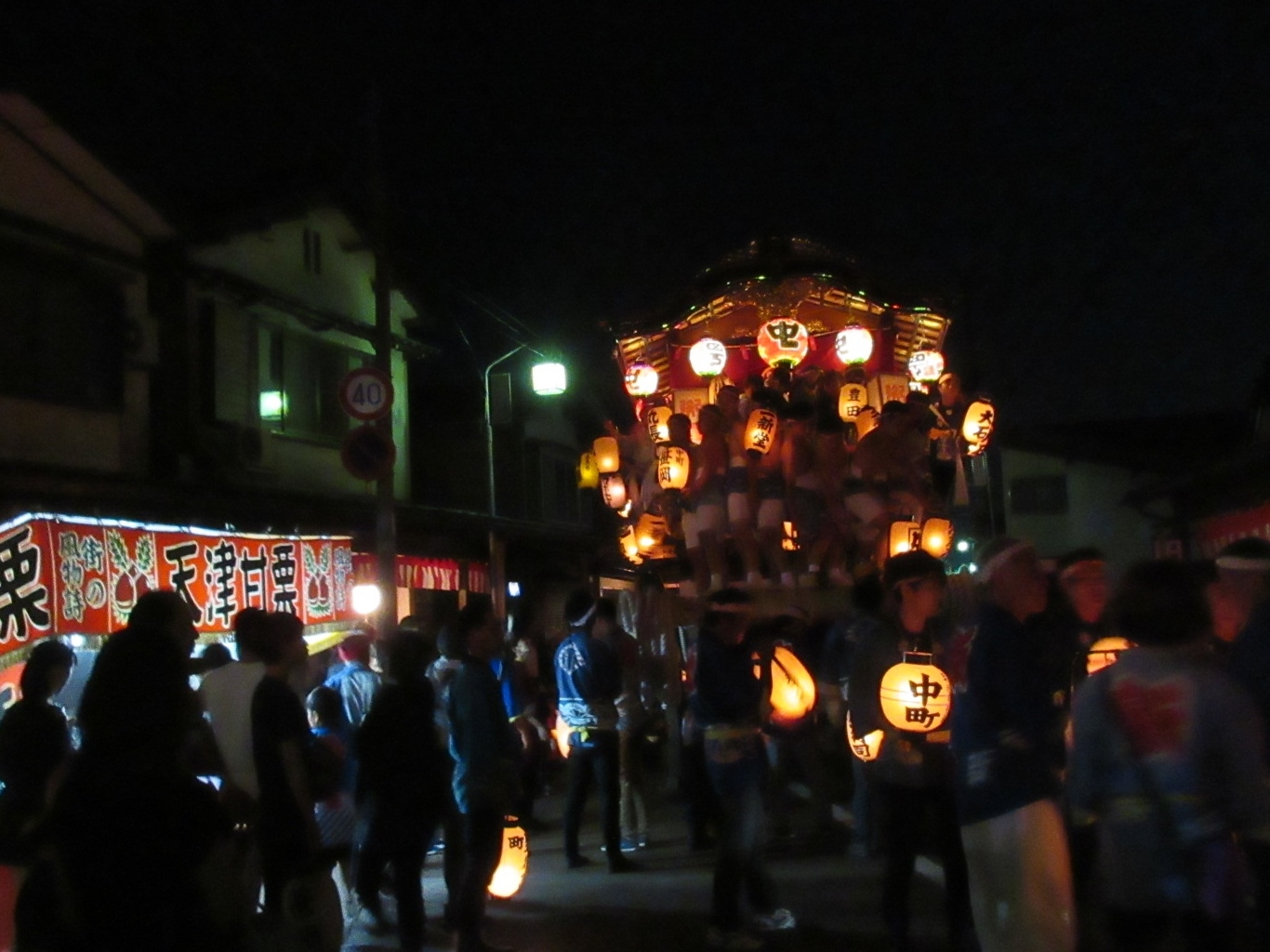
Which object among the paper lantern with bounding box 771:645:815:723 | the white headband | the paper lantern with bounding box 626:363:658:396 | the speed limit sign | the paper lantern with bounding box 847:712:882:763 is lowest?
the paper lantern with bounding box 847:712:882:763

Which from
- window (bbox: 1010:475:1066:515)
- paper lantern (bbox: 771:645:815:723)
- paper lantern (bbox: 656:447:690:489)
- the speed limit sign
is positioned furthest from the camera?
window (bbox: 1010:475:1066:515)

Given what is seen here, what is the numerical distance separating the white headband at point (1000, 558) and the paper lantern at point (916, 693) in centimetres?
161

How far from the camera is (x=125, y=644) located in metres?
3.48

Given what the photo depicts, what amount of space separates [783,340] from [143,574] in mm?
6569

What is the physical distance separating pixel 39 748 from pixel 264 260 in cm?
1309

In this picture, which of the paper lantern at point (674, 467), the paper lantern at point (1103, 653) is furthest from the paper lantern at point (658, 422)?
the paper lantern at point (1103, 653)

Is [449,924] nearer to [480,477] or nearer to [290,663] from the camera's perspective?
[290,663]

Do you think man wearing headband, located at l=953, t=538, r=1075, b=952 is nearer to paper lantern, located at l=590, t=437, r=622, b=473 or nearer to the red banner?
the red banner

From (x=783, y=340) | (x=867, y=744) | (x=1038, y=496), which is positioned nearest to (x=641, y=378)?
(x=783, y=340)

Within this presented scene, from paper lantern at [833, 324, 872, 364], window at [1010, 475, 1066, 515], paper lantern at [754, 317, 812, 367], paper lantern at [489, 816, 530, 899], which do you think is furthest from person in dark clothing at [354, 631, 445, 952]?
window at [1010, 475, 1066, 515]

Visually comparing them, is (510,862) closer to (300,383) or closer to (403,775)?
(403,775)

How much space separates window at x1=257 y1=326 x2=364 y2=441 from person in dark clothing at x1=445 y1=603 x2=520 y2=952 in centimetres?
1134

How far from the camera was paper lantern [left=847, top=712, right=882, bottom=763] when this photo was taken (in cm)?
717

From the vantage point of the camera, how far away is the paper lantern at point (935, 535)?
11672 millimetres
